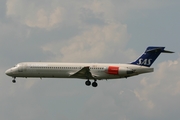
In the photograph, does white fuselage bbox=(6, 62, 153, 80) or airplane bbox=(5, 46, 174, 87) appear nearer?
airplane bbox=(5, 46, 174, 87)

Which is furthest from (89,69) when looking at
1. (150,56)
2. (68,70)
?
(150,56)

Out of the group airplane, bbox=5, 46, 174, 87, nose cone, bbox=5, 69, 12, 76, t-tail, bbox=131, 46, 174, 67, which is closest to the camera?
airplane, bbox=5, 46, 174, 87

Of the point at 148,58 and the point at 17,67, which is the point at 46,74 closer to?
the point at 17,67

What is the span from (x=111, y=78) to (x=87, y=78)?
4.32 m

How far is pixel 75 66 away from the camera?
272ft

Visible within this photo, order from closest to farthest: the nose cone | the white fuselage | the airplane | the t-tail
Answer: the airplane, the white fuselage, the t-tail, the nose cone

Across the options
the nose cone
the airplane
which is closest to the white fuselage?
the airplane

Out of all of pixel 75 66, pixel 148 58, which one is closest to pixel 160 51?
pixel 148 58

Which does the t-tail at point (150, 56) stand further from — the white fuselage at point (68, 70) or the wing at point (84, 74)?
the wing at point (84, 74)

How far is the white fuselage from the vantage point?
263 feet

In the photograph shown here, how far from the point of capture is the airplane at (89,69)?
79812mm

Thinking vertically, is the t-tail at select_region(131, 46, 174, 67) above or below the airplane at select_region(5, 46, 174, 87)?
above

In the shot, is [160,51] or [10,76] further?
[10,76]

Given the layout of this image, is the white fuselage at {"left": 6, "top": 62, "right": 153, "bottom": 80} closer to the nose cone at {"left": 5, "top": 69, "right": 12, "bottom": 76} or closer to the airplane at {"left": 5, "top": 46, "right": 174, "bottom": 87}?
the airplane at {"left": 5, "top": 46, "right": 174, "bottom": 87}
